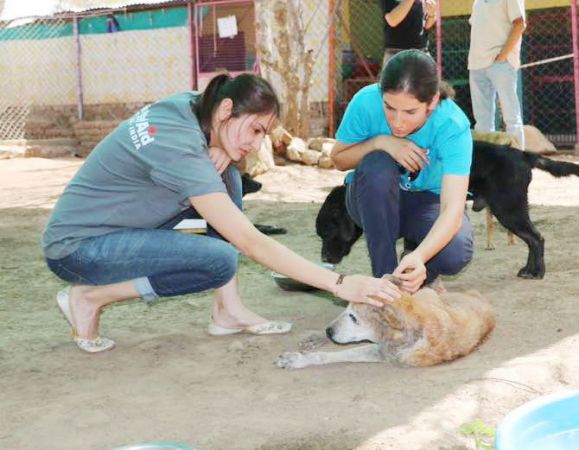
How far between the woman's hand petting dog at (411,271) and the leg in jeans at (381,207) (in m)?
0.38

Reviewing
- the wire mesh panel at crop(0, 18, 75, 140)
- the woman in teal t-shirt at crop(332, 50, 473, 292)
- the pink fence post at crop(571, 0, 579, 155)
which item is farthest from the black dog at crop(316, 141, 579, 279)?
the wire mesh panel at crop(0, 18, 75, 140)

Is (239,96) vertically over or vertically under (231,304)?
over

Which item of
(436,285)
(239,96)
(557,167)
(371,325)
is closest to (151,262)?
(239,96)

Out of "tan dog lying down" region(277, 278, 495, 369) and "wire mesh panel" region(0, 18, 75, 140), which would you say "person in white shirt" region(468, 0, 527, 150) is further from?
"wire mesh panel" region(0, 18, 75, 140)

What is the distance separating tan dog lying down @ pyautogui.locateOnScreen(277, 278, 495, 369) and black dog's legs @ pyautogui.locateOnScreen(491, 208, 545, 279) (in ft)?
4.16

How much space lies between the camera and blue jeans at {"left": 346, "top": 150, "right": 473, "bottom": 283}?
11.7ft

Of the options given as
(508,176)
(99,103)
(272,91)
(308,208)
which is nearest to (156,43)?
(99,103)

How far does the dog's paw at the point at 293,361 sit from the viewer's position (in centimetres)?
324

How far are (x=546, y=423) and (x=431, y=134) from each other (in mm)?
1630

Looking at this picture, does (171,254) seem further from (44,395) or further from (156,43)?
(156,43)

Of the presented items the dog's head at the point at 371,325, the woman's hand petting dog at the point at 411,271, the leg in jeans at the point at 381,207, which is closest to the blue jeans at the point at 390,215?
the leg in jeans at the point at 381,207

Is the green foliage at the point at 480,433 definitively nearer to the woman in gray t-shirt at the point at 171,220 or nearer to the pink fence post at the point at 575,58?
the woman in gray t-shirt at the point at 171,220

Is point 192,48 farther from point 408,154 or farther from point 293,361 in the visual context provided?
point 293,361

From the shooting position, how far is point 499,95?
753 cm
